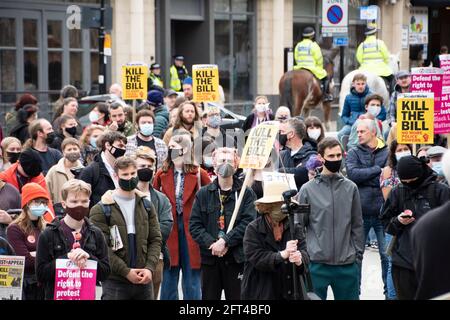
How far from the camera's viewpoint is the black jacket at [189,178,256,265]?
29.8ft

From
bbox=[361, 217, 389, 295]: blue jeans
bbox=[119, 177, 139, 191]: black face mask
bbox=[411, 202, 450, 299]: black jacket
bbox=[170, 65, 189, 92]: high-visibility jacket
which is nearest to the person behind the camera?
bbox=[411, 202, 450, 299]: black jacket

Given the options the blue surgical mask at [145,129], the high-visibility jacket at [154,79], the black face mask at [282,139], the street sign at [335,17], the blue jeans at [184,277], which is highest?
the street sign at [335,17]

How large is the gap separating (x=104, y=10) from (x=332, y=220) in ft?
49.6

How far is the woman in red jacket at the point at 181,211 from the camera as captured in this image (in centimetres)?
1002

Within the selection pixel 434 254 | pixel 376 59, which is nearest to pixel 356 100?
pixel 376 59

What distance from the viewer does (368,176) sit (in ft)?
36.0

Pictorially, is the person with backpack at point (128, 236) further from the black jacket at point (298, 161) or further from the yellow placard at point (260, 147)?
the black jacket at point (298, 161)

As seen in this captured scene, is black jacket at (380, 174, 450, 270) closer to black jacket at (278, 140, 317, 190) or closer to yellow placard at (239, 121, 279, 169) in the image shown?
yellow placard at (239, 121, 279, 169)

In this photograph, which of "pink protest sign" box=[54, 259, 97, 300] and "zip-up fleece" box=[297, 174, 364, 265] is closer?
"pink protest sign" box=[54, 259, 97, 300]

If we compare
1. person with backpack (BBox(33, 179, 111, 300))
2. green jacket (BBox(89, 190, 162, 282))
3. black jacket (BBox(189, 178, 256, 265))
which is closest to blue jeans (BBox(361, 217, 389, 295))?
black jacket (BBox(189, 178, 256, 265))

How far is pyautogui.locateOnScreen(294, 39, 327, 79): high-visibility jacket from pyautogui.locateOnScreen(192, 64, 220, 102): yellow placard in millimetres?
7264

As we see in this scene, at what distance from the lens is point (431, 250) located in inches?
200

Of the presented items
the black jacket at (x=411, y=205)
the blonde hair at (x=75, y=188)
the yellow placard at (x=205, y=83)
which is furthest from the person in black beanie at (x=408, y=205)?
the yellow placard at (x=205, y=83)
